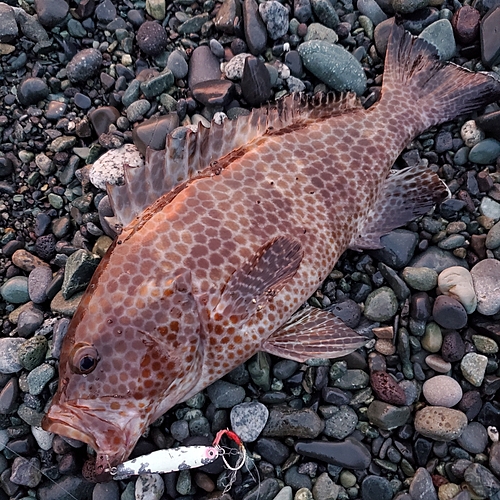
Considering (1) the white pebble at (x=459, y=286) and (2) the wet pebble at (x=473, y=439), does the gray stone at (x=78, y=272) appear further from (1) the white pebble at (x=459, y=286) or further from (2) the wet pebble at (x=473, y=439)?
(2) the wet pebble at (x=473, y=439)

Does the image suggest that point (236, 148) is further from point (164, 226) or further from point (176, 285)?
point (176, 285)

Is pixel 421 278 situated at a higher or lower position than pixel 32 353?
higher

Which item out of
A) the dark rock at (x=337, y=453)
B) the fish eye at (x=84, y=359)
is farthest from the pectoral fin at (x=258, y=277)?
the dark rock at (x=337, y=453)

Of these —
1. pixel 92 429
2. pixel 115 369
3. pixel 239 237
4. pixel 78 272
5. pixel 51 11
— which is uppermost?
pixel 51 11

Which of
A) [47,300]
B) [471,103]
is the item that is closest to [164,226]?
[47,300]

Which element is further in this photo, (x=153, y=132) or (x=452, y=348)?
(x=153, y=132)

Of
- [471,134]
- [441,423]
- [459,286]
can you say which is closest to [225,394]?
[441,423]

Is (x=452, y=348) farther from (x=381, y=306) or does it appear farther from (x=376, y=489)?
(x=376, y=489)
